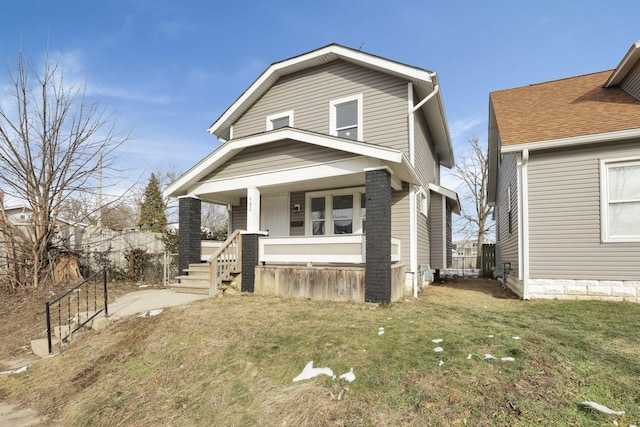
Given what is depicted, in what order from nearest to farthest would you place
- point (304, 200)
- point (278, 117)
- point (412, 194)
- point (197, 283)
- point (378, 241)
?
point (378, 241) < point (197, 283) < point (412, 194) < point (304, 200) < point (278, 117)

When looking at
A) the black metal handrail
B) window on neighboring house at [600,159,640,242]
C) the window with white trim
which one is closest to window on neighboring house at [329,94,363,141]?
the window with white trim

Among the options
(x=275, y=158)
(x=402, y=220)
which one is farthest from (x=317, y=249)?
(x=402, y=220)

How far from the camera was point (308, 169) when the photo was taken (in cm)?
790

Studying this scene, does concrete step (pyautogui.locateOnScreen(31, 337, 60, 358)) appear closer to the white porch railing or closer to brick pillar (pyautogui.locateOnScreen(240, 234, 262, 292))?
brick pillar (pyautogui.locateOnScreen(240, 234, 262, 292))

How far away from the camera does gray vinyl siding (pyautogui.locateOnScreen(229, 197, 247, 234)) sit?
11.5m

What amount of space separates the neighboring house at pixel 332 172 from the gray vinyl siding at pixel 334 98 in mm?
32

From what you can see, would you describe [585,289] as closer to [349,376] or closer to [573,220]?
[573,220]

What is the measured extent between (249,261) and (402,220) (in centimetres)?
438

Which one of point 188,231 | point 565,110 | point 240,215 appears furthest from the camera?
point 240,215

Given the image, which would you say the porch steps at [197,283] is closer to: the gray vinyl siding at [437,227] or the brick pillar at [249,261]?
the brick pillar at [249,261]

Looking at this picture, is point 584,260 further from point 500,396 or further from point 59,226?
point 59,226

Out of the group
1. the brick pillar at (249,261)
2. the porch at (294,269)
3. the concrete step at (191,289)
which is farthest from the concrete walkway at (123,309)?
the brick pillar at (249,261)

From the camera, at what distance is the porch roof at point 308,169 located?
6.87 meters

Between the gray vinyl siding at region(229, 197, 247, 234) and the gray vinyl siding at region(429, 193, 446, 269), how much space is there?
22.9 feet
